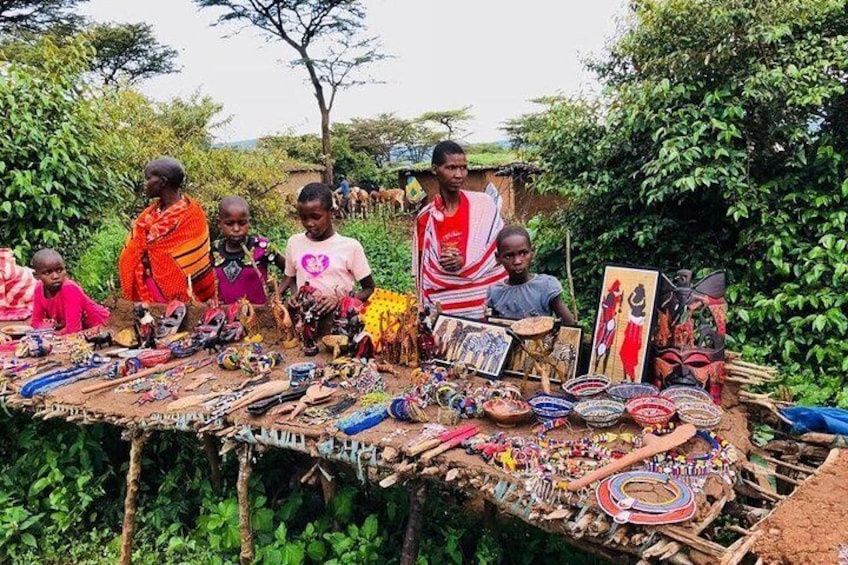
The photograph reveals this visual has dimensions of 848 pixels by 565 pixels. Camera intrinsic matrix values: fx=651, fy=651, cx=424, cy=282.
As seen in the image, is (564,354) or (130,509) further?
(130,509)

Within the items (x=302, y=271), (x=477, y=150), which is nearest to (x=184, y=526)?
(x=302, y=271)

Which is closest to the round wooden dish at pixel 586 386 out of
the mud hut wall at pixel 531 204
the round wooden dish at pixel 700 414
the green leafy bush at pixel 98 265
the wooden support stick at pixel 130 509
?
the round wooden dish at pixel 700 414

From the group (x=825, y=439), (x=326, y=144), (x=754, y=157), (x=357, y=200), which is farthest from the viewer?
(x=326, y=144)

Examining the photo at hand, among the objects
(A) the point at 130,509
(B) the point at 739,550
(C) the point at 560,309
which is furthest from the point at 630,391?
(A) the point at 130,509

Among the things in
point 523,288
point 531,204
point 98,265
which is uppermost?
point 523,288

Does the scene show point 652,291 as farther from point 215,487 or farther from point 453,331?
point 215,487

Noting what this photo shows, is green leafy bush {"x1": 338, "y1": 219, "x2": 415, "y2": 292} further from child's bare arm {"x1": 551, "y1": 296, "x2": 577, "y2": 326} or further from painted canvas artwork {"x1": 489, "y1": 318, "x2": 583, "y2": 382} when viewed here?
painted canvas artwork {"x1": 489, "y1": 318, "x2": 583, "y2": 382}

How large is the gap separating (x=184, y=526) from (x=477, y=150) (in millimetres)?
31582

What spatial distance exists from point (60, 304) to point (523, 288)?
3338 millimetres

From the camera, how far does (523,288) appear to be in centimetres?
329

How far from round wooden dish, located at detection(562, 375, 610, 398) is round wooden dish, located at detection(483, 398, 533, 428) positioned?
0.70 ft

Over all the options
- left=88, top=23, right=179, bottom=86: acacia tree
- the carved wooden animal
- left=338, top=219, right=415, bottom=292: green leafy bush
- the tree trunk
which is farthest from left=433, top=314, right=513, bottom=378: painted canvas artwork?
left=88, top=23, right=179, bottom=86: acacia tree

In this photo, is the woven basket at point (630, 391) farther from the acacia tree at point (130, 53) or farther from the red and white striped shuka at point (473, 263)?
the acacia tree at point (130, 53)

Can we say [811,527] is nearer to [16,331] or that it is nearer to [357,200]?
[16,331]
